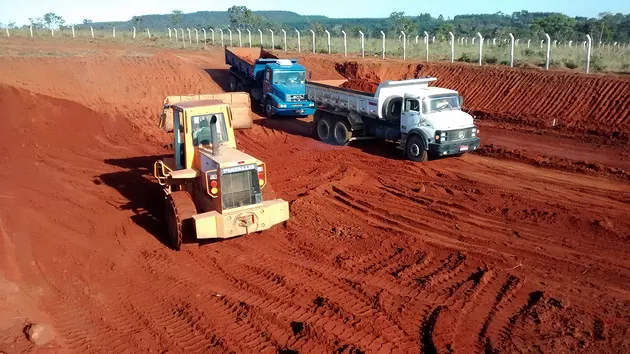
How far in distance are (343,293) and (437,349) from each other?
198cm

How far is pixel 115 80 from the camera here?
88.7ft

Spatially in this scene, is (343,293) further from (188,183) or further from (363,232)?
(188,183)

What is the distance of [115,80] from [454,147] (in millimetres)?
17326

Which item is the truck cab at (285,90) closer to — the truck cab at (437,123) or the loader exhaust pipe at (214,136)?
the truck cab at (437,123)

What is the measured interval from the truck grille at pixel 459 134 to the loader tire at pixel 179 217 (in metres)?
8.60

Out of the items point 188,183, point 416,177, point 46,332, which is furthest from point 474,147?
point 46,332

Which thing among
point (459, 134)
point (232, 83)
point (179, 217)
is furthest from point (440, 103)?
point (232, 83)

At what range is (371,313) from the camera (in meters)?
8.24

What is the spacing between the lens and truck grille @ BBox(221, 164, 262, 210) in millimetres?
10031

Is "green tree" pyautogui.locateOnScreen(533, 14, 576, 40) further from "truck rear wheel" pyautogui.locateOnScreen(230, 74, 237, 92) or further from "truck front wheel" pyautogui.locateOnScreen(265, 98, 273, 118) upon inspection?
"truck front wheel" pyautogui.locateOnScreen(265, 98, 273, 118)

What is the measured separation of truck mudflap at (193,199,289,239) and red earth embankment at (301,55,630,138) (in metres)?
9.79

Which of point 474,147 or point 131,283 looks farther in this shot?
point 474,147

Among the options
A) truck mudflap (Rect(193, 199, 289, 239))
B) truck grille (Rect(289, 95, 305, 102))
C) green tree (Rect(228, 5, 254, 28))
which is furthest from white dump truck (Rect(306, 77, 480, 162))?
green tree (Rect(228, 5, 254, 28))

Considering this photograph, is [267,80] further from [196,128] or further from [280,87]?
[196,128]
